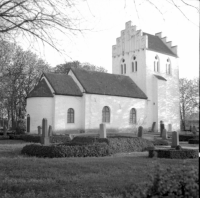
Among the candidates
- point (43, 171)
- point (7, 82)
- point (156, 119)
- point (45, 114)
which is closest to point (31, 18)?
point (43, 171)

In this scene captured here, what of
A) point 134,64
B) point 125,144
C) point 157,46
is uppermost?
point 157,46

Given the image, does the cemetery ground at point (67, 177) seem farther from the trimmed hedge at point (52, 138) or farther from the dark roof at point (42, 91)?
the dark roof at point (42, 91)

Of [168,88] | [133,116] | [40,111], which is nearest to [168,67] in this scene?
[168,88]

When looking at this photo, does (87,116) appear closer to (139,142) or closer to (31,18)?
(139,142)

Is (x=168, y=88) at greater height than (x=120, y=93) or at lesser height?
greater

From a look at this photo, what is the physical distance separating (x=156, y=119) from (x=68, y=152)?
970 inches

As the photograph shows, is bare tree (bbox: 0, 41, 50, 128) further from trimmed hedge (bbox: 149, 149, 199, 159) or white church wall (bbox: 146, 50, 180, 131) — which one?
trimmed hedge (bbox: 149, 149, 199, 159)

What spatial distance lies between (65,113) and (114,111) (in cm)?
601

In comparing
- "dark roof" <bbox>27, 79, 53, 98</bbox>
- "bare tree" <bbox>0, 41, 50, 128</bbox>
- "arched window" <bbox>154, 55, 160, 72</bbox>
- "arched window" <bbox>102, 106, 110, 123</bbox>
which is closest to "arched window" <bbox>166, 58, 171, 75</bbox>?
"arched window" <bbox>154, 55, 160, 72</bbox>

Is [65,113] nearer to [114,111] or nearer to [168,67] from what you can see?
[114,111]

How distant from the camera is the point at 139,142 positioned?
1639 centimetres

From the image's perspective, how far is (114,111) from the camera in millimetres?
32125

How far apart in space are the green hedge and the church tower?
21.9 metres

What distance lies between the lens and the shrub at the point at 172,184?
2992mm
